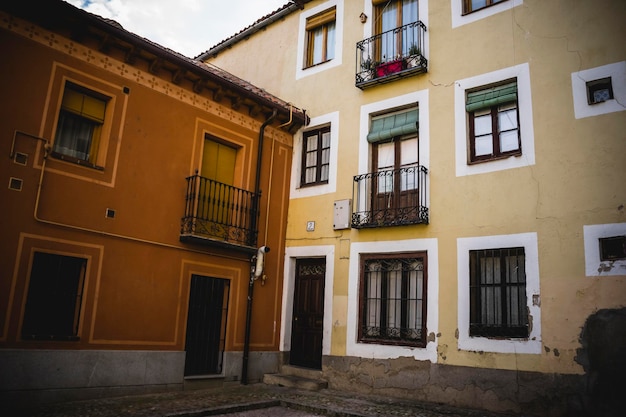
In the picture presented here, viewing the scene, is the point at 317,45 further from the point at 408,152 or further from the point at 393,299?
the point at 393,299

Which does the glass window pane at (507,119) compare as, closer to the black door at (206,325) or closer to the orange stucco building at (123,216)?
the orange stucco building at (123,216)

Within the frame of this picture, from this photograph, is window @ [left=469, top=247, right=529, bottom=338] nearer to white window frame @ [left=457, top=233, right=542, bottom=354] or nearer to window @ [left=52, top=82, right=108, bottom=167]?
white window frame @ [left=457, top=233, right=542, bottom=354]

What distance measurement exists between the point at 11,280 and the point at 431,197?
756 centimetres

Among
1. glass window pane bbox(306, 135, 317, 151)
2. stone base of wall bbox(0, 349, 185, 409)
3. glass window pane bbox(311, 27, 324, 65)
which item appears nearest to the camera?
stone base of wall bbox(0, 349, 185, 409)

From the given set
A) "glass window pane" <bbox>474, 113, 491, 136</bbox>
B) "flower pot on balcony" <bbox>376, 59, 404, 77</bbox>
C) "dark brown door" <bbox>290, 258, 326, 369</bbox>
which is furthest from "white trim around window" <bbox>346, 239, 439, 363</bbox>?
"flower pot on balcony" <bbox>376, 59, 404, 77</bbox>

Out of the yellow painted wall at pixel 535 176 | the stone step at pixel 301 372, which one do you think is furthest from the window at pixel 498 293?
the stone step at pixel 301 372

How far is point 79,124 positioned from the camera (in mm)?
9023

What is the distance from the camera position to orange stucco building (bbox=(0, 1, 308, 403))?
793 centimetres

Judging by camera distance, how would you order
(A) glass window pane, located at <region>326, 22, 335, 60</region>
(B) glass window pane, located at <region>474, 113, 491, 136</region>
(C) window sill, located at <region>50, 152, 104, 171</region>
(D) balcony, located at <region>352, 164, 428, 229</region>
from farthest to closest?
(A) glass window pane, located at <region>326, 22, 335, 60</region> < (D) balcony, located at <region>352, 164, 428, 229</region> < (B) glass window pane, located at <region>474, 113, 491, 136</region> < (C) window sill, located at <region>50, 152, 104, 171</region>

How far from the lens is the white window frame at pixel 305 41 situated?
40.7ft

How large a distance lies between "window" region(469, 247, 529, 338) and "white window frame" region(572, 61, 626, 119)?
8.51 feet

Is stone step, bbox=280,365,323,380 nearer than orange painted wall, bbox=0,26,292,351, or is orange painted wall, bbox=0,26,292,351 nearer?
orange painted wall, bbox=0,26,292,351

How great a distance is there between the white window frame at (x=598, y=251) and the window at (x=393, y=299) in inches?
115

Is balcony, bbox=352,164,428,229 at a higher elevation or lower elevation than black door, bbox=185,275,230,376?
higher
